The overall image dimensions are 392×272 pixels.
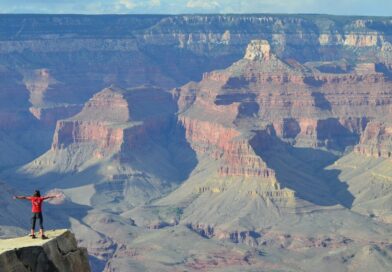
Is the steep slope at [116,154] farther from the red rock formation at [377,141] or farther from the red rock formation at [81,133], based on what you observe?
the red rock formation at [377,141]

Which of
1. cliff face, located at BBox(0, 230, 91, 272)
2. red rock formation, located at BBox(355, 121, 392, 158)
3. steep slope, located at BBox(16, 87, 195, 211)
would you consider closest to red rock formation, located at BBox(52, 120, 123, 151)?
steep slope, located at BBox(16, 87, 195, 211)

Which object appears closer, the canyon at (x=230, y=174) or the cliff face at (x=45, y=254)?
the cliff face at (x=45, y=254)

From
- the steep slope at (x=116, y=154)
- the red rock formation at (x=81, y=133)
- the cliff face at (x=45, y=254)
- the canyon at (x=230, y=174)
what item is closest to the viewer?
the cliff face at (x=45, y=254)

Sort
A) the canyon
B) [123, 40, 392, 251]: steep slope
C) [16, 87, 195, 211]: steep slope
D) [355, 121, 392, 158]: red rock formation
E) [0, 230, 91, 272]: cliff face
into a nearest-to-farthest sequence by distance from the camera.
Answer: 1. [0, 230, 91, 272]: cliff face
2. the canyon
3. [123, 40, 392, 251]: steep slope
4. [355, 121, 392, 158]: red rock formation
5. [16, 87, 195, 211]: steep slope

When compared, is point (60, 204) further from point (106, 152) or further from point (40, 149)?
point (40, 149)

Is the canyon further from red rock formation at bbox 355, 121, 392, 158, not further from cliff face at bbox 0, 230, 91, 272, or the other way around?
cliff face at bbox 0, 230, 91, 272

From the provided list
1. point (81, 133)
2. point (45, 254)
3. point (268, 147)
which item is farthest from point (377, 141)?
point (45, 254)

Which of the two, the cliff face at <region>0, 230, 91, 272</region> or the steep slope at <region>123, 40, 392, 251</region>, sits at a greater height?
the cliff face at <region>0, 230, 91, 272</region>

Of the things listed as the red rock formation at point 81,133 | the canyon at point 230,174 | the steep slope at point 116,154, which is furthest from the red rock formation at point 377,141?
the red rock formation at point 81,133

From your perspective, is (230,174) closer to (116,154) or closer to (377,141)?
(377,141)
